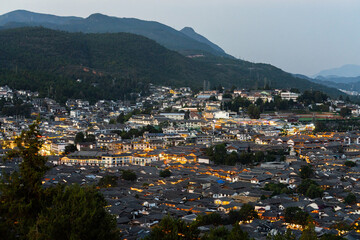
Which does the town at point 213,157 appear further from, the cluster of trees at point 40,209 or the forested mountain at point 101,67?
the forested mountain at point 101,67

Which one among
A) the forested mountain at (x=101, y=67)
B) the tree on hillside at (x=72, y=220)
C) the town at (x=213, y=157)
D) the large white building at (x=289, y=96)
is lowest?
the town at (x=213, y=157)

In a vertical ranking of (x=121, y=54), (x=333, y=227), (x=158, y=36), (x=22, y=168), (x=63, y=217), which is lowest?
(x=333, y=227)

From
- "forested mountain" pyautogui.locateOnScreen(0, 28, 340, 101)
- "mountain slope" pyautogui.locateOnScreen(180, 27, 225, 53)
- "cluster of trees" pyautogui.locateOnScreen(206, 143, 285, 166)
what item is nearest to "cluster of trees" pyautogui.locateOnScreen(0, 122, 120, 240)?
"cluster of trees" pyautogui.locateOnScreen(206, 143, 285, 166)

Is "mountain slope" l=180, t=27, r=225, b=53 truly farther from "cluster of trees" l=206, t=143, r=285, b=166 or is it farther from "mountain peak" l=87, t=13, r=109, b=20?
"cluster of trees" l=206, t=143, r=285, b=166

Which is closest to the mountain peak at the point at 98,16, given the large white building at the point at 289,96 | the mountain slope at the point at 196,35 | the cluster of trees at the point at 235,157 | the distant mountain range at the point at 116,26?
the distant mountain range at the point at 116,26

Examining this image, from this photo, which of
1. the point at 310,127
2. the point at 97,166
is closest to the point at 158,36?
the point at 310,127

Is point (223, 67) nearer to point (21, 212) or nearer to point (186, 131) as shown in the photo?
point (186, 131)
